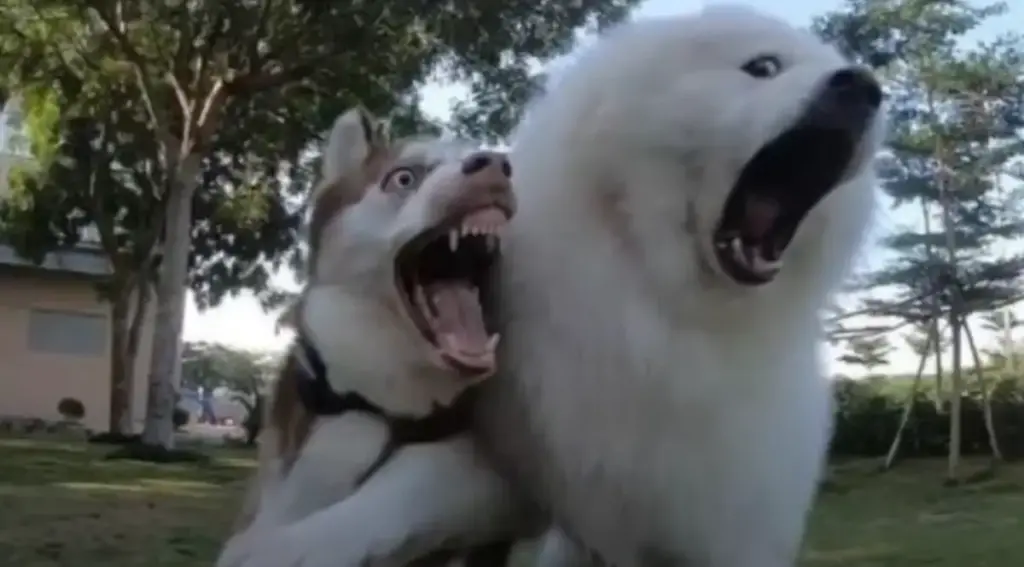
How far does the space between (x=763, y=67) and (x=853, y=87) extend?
11 centimetres

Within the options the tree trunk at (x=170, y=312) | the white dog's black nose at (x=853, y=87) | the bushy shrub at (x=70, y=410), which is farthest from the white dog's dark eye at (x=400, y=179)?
the bushy shrub at (x=70, y=410)

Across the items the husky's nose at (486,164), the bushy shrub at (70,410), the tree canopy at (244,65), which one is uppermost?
the tree canopy at (244,65)

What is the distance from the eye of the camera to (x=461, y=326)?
4.47 feet

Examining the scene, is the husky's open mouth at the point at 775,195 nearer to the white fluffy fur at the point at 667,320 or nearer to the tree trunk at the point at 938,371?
the white fluffy fur at the point at 667,320

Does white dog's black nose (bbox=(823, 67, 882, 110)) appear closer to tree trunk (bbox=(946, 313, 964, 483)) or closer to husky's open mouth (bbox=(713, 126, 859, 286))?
husky's open mouth (bbox=(713, 126, 859, 286))

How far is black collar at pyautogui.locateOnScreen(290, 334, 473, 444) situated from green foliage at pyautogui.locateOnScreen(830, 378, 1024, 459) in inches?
393

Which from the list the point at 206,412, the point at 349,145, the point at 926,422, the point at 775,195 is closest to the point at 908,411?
the point at 926,422

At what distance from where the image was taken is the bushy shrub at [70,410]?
16641 mm

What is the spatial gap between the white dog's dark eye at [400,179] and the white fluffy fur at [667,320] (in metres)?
0.18

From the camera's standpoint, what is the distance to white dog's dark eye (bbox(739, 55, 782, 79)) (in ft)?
4.40

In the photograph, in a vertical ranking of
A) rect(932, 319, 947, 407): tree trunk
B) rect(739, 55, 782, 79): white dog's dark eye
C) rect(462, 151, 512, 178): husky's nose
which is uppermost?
rect(739, 55, 782, 79): white dog's dark eye

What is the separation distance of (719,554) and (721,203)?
347 mm

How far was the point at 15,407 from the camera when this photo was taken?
1677 cm

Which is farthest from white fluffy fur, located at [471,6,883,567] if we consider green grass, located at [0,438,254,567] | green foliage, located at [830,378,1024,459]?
green foliage, located at [830,378,1024,459]
